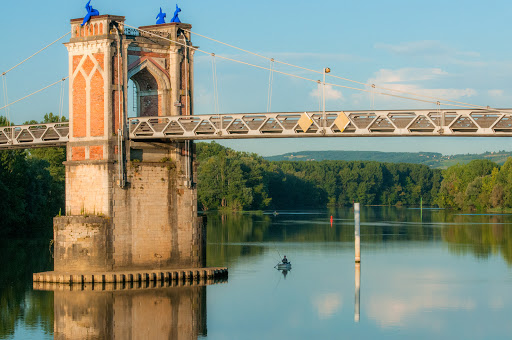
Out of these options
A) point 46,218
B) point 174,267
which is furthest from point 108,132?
point 46,218

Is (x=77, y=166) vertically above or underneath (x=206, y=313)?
above

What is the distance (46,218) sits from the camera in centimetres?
8825

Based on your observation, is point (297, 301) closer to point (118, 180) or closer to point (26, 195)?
point (118, 180)

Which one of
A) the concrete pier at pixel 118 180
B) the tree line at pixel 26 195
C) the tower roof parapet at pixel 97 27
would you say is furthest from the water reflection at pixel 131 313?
the tree line at pixel 26 195

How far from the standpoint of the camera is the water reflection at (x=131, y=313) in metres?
32.7

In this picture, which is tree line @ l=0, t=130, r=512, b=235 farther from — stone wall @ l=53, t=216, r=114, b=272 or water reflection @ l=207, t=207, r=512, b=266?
stone wall @ l=53, t=216, r=114, b=272

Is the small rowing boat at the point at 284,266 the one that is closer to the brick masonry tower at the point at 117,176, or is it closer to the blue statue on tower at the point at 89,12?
the brick masonry tower at the point at 117,176

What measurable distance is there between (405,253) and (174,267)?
2319 centimetres

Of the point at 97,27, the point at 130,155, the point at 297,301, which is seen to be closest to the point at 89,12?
the point at 97,27

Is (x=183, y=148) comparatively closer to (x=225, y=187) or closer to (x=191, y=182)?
(x=191, y=182)

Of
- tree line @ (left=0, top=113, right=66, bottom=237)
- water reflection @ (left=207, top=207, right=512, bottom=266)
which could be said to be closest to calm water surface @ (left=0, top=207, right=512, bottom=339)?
water reflection @ (left=207, top=207, right=512, bottom=266)

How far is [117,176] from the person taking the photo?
41.7 meters

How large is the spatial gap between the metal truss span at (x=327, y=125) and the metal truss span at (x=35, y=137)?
5182 mm

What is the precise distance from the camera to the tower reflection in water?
1287 inches
